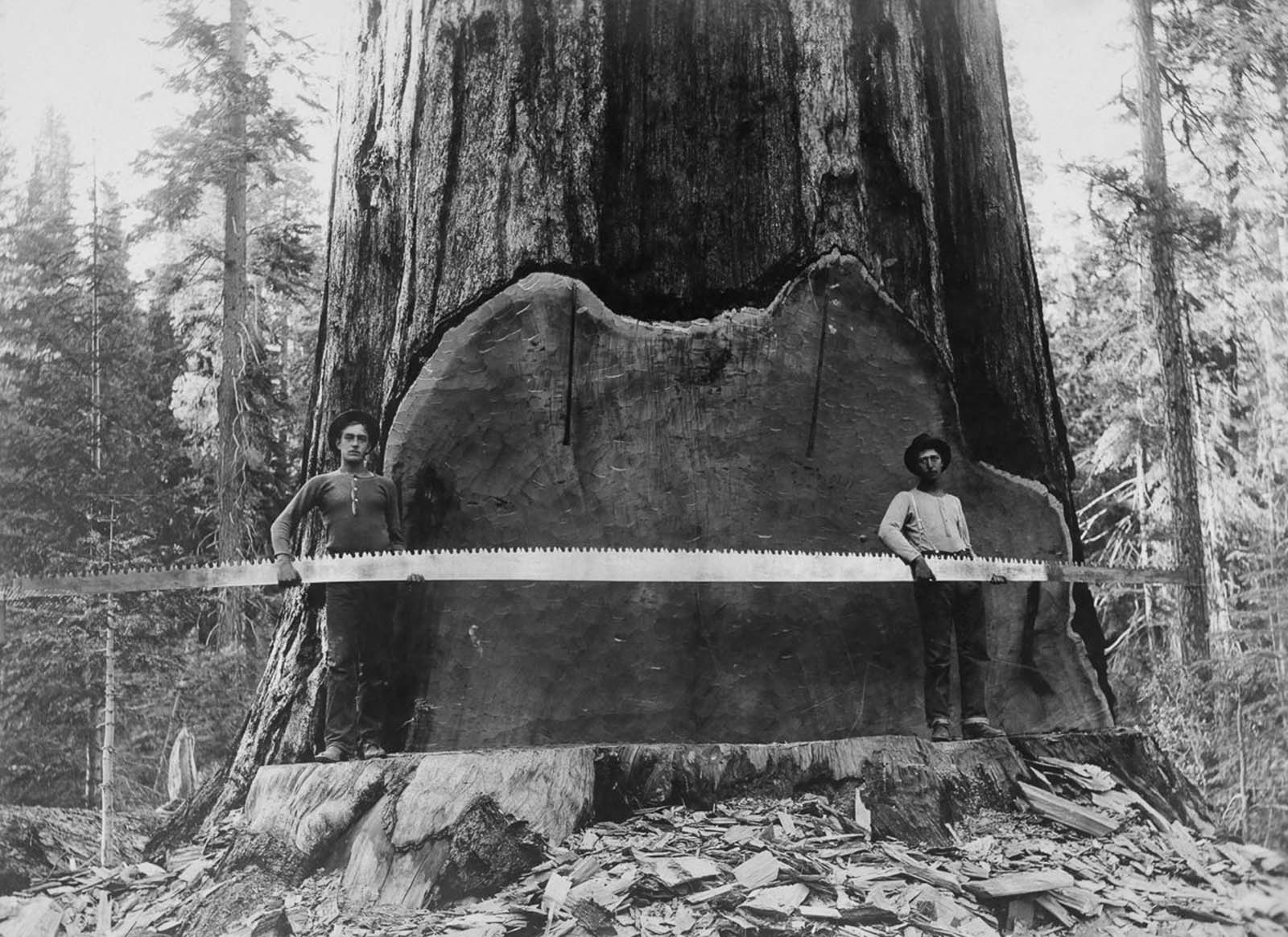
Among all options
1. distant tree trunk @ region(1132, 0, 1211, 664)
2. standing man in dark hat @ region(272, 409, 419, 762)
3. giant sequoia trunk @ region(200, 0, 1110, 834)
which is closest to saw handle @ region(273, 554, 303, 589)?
standing man in dark hat @ region(272, 409, 419, 762)

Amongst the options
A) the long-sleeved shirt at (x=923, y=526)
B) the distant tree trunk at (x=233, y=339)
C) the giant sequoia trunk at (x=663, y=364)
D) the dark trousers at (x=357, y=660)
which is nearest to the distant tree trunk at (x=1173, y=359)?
the giant sequoia trunk at (x=663, y=364)

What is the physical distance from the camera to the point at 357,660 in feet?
7.00

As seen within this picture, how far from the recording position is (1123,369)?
2934mm

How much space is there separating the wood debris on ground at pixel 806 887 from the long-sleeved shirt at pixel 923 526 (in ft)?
1.87

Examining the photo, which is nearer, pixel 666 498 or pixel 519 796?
pixel 519 796

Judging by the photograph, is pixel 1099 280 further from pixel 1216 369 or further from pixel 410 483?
pixel 410 483

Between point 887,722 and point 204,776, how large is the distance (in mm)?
1728

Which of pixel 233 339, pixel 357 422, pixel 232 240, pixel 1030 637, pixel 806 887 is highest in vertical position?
pixel 232 240

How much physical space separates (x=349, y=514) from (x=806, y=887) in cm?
122

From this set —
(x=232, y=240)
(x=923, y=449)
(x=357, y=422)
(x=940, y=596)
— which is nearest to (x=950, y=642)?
(x=940, y=596)

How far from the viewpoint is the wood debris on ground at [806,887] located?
1886 millimetres

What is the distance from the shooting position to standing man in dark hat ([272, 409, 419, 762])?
2.09 metres

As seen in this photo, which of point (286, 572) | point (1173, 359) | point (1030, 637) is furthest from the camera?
point (1173, 359)

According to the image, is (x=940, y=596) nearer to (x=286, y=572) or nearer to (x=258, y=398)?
(x=286, y=572)
